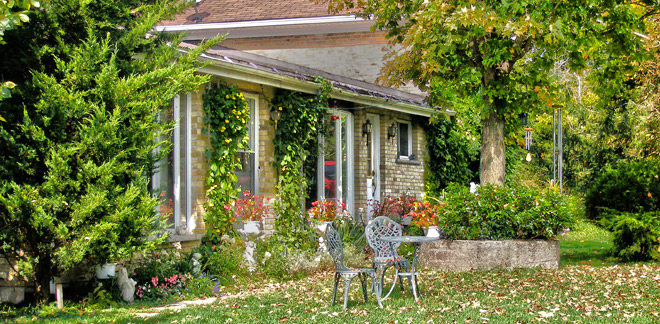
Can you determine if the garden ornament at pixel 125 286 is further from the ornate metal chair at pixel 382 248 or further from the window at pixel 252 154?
the window at pixel 252 154

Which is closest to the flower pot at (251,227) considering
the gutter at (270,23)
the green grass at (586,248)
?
the green grass at (586,248)

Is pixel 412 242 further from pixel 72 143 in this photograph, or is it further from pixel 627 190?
pixel 627 190

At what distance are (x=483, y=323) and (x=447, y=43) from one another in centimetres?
572

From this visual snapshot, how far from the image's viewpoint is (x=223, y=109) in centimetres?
1127

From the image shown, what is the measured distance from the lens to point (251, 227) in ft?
37.5

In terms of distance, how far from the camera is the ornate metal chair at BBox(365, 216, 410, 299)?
8664 millimetres

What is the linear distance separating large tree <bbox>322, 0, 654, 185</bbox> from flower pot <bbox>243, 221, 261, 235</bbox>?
362 centimetres

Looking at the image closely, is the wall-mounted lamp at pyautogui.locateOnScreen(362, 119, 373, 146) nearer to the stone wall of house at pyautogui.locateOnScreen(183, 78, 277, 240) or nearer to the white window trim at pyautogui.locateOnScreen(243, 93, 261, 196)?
the stone wall of house at pyautogui.locateOnScreen(183, 78, 277, 240)

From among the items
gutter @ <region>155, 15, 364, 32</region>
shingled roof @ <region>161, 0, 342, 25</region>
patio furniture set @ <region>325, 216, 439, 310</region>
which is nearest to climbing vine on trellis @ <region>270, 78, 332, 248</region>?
patio furniture set @ <region>325, 216, 439, 310</region>

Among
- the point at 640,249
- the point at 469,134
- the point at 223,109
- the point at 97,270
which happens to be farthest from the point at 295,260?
the point at 469,134

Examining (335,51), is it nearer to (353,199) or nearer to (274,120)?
(353,199)

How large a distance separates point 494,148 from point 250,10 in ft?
35.5

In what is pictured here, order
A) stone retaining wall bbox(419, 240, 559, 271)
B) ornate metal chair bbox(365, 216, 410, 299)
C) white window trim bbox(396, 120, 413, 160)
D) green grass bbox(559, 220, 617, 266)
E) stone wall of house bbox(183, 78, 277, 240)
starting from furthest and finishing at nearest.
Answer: white window trim bbox(396, 120, 413, 160) < green grass bbox(559, 220, 617, 266) < stone retaining wall bbox(419, 240, 559, 271) < stone wall of house bbox(183, 78, 277, 240) < ornate metal chair bbox(365, 216, 410, 299)

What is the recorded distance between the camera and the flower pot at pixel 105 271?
8.69 m
